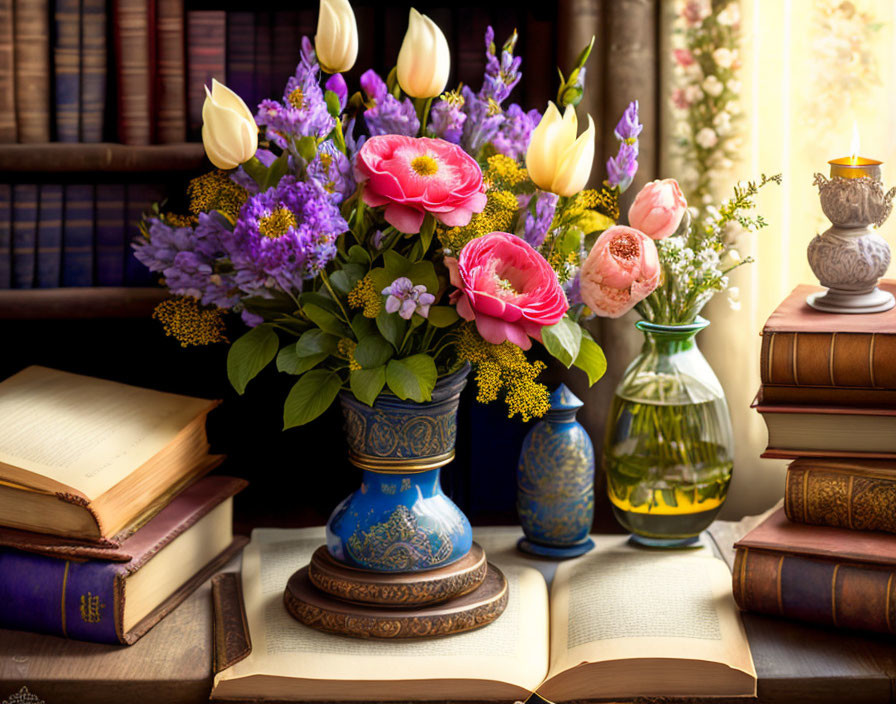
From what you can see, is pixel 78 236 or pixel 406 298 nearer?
pixel 406 298

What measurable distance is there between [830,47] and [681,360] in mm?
426

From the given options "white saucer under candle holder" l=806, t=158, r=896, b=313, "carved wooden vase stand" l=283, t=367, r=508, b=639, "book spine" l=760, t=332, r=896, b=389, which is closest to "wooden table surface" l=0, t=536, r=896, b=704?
"carved wooden vase stand" l=283, t=367, r=508, b=639

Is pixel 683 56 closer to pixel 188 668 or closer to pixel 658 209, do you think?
pixel 658 209

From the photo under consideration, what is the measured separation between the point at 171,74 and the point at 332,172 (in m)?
0.43

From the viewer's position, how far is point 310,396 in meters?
1.03

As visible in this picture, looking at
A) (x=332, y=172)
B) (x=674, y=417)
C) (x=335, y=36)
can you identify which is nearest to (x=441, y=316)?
(x=332, y=172)

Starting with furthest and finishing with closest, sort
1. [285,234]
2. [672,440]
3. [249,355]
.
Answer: [672,440]
[249,355]
[285,234]

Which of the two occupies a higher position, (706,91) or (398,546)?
(706,91)

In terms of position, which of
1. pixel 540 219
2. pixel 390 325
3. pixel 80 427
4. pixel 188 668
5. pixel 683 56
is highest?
pixel 683 56

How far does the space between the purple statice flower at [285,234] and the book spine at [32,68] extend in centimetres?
48

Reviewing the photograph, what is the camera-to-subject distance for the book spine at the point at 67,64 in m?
1.29

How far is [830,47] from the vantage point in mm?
1319

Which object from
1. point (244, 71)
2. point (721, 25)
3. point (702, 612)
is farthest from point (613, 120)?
point (702, 612)

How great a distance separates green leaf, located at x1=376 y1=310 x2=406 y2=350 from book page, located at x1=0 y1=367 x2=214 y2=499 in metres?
0.30
